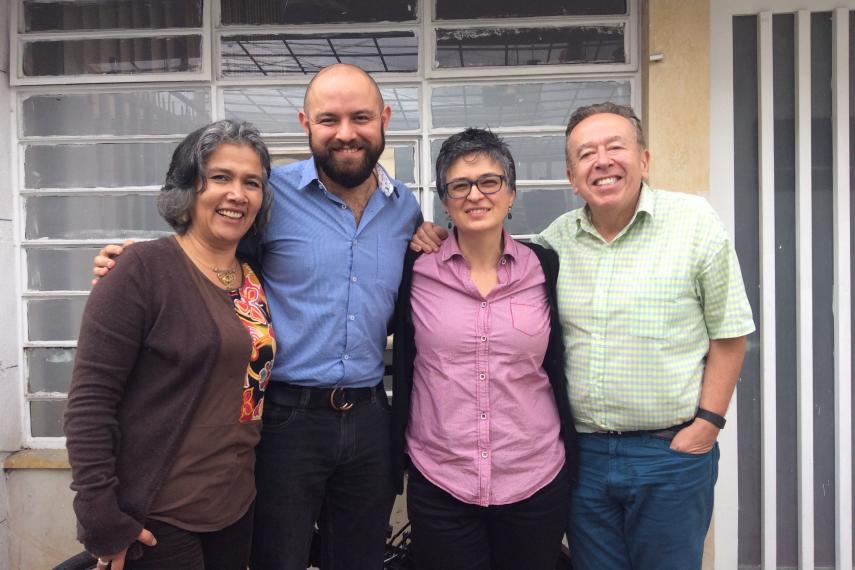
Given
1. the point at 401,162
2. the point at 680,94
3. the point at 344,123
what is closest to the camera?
the point at 344,123

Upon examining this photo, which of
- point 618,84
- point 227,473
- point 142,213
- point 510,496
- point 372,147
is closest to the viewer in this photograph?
point 227,473

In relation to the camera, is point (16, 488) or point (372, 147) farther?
point (16, 488)

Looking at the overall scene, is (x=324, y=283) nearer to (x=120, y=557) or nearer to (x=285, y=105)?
(x=120, y=557)

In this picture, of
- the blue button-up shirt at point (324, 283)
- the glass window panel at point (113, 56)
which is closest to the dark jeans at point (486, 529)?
the blue button-up shirt at point (324, 283)

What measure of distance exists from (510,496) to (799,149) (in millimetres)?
2396

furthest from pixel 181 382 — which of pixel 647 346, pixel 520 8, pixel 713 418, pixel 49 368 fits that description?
pixel 520 8

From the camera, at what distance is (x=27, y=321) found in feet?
11.2

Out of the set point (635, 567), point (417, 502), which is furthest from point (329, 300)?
point (635, 567)

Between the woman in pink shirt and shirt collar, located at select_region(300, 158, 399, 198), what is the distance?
0.84 feet

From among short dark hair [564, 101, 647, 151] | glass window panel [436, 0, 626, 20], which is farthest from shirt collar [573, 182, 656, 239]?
glass window panel [436, 0, 626, 20]

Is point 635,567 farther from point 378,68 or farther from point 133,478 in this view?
point 378,68

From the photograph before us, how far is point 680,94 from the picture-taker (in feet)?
9.57

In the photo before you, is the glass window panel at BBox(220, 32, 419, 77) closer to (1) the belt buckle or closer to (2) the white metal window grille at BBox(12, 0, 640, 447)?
(2) the white metal window grille at BBox(12, 0, 640, 447)

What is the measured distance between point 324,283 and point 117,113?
2262 millimetres
